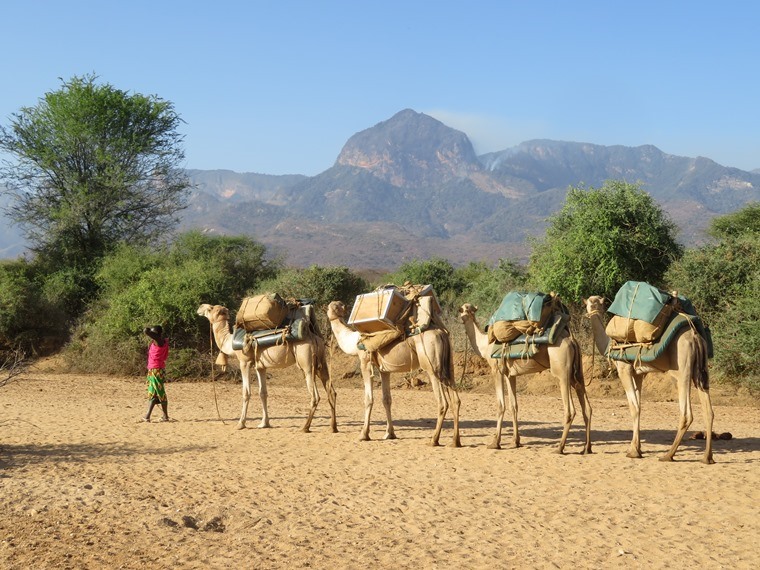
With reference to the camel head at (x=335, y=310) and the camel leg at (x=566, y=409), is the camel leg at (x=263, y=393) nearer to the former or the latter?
the camel head at (x=335, y=310)

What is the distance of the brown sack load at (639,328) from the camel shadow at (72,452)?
20.2 ft

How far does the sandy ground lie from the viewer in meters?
7.59

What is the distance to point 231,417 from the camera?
15953mm

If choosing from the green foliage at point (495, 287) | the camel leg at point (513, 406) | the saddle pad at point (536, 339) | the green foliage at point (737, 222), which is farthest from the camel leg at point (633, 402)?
the green foliage at point (737, 222)

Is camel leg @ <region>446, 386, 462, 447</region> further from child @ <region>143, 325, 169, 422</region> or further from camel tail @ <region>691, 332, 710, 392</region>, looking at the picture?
child @ <region>143, 325, 169, 422</region>

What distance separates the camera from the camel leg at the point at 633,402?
11492mm

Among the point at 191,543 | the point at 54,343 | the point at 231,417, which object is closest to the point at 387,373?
the point at 231,417

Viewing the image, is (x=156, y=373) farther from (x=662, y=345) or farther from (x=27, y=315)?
(x=27, y=315)

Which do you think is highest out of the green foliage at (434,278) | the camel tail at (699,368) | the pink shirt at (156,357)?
the green foliage at (434,278)

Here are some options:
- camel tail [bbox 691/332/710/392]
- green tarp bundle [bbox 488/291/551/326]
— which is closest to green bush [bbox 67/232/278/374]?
green tarp bundle [bbox 488/291/551/326]

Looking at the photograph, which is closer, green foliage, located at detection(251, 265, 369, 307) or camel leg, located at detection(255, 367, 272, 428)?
camel leg, located at detection(255, 367, 272, 428)

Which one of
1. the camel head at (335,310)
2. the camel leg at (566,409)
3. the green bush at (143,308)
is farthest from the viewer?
the green bush at (143,308)

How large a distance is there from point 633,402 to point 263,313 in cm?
600

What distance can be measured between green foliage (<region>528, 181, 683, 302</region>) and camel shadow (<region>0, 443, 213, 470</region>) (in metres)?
13.8
